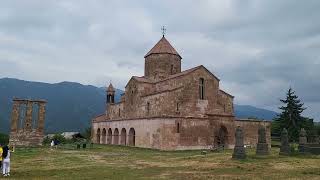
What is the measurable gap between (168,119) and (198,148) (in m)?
4.27

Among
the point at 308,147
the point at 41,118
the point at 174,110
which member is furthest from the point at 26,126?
the point at 308,147

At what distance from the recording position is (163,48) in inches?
1658

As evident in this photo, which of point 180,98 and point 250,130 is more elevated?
point 180,98

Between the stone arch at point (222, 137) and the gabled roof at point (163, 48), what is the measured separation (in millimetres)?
10684

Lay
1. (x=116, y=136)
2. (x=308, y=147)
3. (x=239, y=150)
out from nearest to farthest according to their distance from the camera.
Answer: (x=239, y=150)
(x=308, y=147)
(x=116, y=136)

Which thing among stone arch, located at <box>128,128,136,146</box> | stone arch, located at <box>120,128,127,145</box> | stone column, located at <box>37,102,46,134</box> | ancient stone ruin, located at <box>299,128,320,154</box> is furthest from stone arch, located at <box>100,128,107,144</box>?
ancient stone ruin, located at <box>299,128,320,154</box>

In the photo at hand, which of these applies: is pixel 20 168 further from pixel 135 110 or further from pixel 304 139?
pixel 135 110

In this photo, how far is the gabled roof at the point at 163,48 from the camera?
41.9m

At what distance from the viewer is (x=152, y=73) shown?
4203 cm

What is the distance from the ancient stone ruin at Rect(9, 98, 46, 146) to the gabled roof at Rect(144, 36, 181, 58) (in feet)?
45.0

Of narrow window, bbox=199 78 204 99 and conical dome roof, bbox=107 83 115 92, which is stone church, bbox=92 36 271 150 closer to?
narrow window, bbox=199 78 204 99

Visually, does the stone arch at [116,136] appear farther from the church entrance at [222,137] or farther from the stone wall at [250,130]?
the stone wall at [250,130]

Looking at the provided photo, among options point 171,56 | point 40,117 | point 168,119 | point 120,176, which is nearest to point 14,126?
point 40,117

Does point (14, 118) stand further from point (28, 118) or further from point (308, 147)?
point (308, 147)
